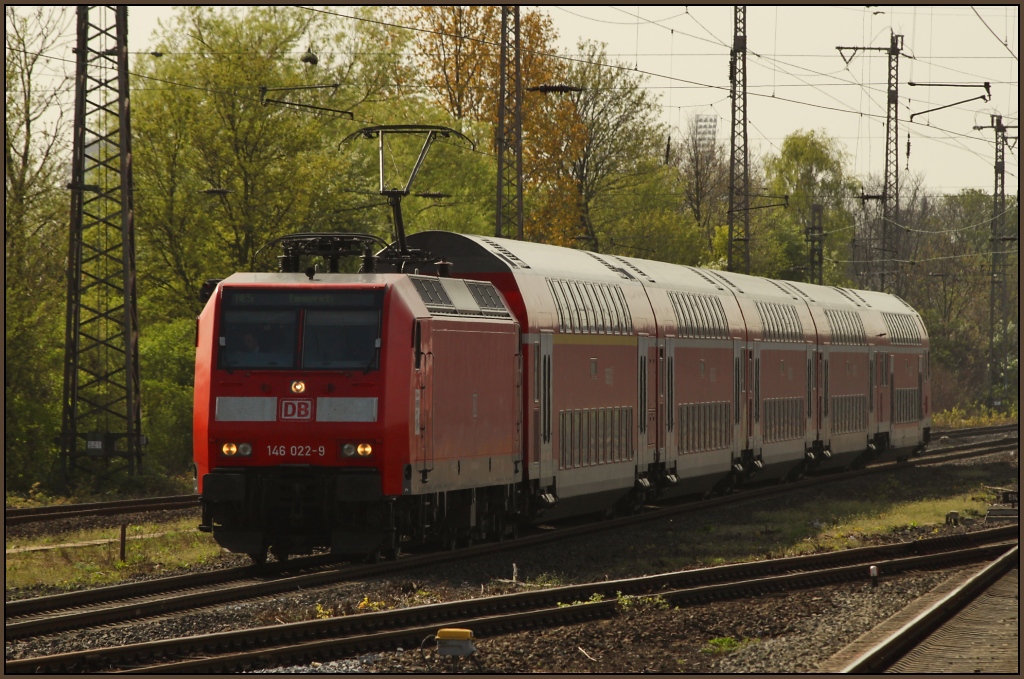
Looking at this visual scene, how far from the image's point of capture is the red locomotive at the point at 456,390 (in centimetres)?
1620

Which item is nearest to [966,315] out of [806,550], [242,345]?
[806,550]

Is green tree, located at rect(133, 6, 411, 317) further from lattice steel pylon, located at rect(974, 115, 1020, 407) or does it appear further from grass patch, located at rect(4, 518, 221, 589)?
lattice steel pylon, located at rect(974, 115, 1020, 407)

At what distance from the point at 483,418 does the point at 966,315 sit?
7890 centimetres

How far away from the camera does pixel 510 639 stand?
12727mm

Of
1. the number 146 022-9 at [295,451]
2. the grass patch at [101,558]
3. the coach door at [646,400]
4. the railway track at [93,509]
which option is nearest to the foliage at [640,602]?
the number 146 022-9 at [295,451]

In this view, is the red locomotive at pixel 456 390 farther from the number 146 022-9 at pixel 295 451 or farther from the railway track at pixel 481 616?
the railway track at pixel 481 616

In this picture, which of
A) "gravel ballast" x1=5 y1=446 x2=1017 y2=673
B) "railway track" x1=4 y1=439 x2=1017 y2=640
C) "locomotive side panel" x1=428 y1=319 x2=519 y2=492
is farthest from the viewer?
"locomotive side panel" x1=428 y1=319 x2=519 y2=492

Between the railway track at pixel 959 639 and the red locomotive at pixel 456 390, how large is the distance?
18.8 feet

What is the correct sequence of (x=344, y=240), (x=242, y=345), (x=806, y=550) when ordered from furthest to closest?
1. (x=806, y=550)
2. (x=344, y=240)
3. (x=242, y=345)

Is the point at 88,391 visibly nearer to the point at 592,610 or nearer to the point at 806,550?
the point at 806,550

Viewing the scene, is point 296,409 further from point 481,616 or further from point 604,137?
point 604,137

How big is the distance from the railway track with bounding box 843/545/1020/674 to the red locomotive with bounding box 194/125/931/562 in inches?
226

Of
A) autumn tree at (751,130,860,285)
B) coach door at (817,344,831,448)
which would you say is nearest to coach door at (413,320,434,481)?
coach door at (817,344,831,448)

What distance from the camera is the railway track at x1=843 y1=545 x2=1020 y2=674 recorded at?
37.8 feet
